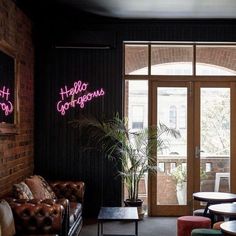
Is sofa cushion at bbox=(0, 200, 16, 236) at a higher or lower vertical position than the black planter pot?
higher

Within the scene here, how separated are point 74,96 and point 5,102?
1.93 m

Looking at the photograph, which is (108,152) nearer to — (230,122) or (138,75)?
(138,75)

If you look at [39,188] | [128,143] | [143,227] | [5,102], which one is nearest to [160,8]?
[128,143]

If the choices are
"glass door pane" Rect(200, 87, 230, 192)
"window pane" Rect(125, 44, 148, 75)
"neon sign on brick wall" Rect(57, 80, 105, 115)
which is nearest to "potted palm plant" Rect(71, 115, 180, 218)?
"neon sign on brick wall" Rect(57, 80, 105, 115)

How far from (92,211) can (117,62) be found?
8.25ft

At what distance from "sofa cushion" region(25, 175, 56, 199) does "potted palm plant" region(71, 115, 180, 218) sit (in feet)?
4.72

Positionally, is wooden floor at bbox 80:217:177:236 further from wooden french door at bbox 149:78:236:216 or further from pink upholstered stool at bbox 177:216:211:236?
pink upholstered stool at bbox 177:216:211:236

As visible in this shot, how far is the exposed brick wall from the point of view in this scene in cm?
543

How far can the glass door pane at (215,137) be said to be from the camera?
24.3 ft

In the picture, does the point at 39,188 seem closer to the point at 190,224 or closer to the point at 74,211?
the point at 74,211

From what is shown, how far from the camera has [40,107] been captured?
7211 millimetres

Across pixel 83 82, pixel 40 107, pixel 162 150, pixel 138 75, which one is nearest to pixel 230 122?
pixel 162 150

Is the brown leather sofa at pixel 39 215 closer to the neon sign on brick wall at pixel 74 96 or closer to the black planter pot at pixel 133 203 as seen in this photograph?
the black planter pot at pixel 133 203

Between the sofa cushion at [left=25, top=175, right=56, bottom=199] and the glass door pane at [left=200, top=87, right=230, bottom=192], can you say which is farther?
the glass door pane at [left=200, top=87, right=230, bottom=192]
